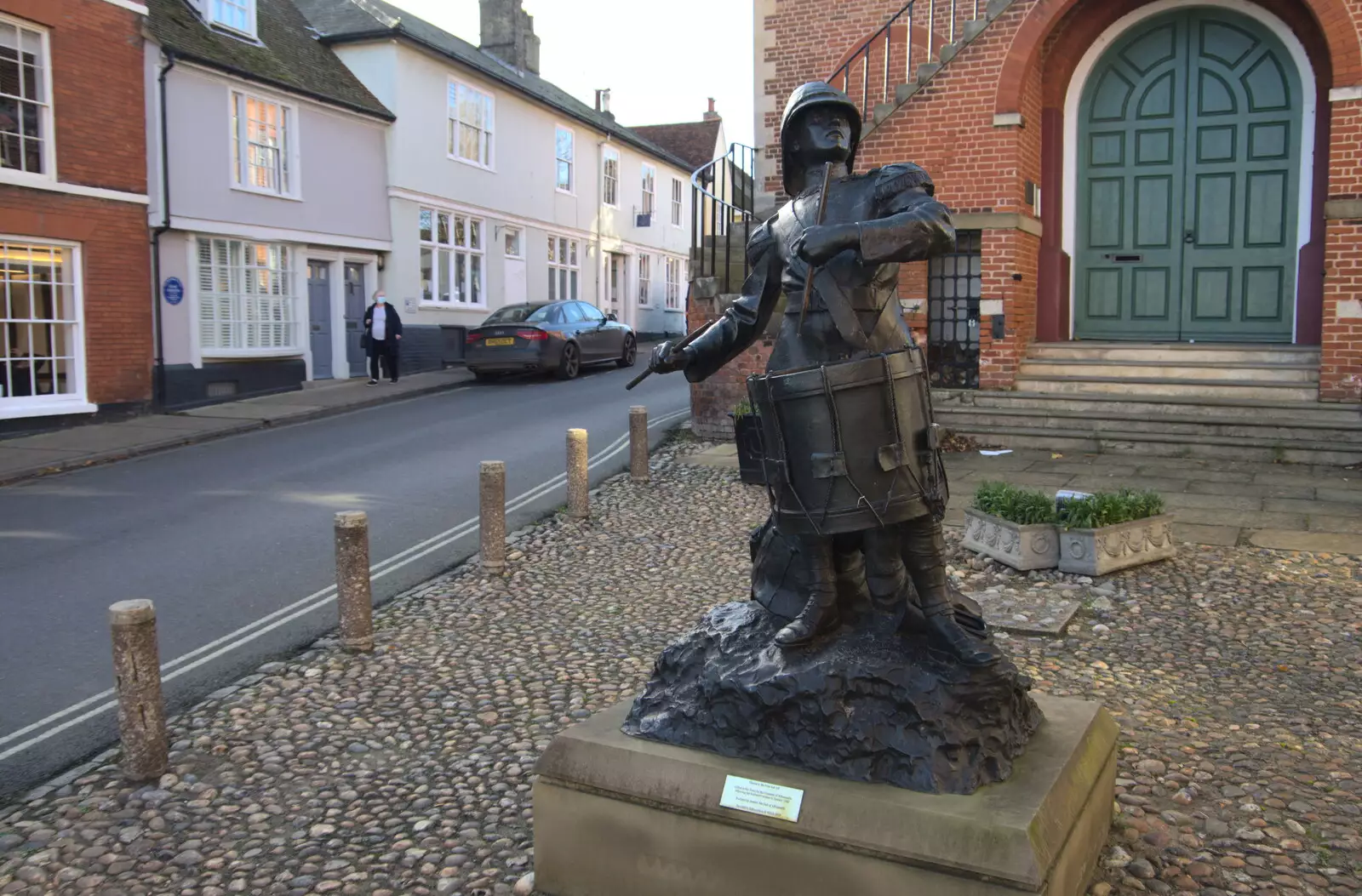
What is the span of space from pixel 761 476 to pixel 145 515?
25.5ft

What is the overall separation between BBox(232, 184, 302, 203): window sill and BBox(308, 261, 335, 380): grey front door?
1409 millimetres

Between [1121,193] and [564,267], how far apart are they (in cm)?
1877

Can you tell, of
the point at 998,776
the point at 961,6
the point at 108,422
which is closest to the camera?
the point at 998,776

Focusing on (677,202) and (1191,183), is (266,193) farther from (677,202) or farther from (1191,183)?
(677,202)

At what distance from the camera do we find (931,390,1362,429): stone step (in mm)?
10992

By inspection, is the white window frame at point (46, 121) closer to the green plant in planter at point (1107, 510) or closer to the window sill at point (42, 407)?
the window sill at point (42, 407)

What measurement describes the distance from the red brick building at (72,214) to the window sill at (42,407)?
16mm

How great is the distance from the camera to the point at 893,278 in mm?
3639

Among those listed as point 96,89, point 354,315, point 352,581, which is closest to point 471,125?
point 354,315

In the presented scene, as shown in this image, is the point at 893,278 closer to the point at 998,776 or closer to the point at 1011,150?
the point at 998,776

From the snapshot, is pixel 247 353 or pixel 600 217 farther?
pixel 600 217

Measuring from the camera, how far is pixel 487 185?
1017 inches

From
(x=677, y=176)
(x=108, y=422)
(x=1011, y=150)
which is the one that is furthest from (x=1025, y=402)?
(x=677, y=176)

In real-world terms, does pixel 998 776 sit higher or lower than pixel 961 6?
lower
